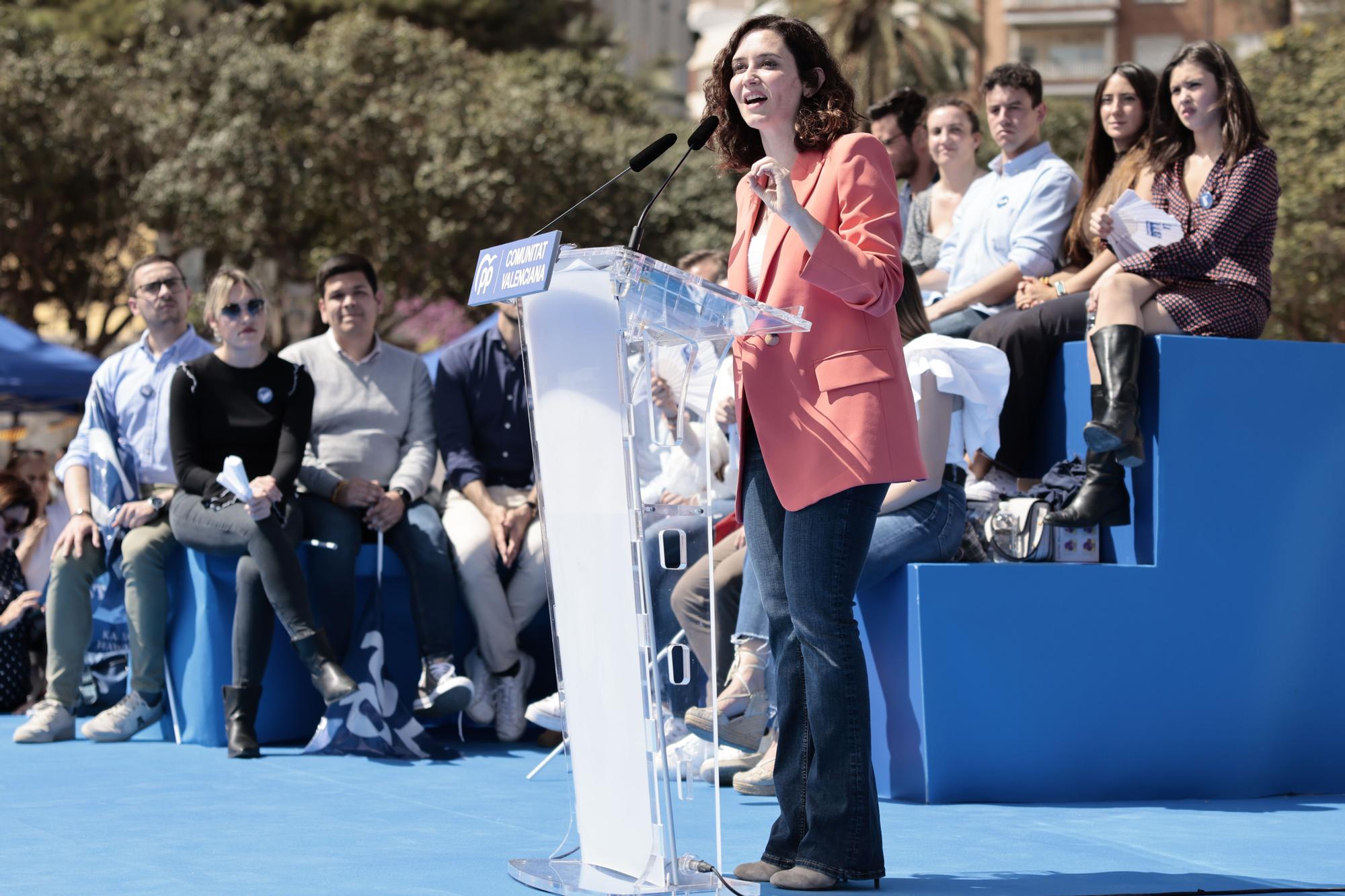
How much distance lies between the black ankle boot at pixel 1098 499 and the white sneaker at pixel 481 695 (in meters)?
2.43

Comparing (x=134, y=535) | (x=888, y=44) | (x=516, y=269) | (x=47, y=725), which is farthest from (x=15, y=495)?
(x=888, y=44)

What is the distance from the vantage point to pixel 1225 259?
4.80 m

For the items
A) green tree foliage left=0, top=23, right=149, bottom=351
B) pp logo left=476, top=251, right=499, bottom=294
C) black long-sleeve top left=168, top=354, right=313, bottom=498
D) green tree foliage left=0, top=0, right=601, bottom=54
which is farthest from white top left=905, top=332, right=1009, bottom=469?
green tree foliage left=0, top=0, right=601, bottom=54

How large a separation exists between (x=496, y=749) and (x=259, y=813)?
1.62 meters

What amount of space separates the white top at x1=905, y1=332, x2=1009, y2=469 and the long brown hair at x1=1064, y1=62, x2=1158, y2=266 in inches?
45.7

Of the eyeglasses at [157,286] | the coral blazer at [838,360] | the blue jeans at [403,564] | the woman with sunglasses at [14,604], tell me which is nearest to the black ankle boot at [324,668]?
the blue jeans at [403,564]

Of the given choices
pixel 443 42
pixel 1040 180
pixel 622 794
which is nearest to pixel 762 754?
pixel 622 794

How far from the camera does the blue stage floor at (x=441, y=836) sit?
3.32m

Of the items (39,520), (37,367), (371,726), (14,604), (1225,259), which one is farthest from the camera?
(37,367)

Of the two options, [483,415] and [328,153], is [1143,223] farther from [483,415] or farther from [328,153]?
[328,153]

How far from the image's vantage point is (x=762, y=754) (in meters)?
4.86

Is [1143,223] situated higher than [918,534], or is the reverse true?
[1143,223]

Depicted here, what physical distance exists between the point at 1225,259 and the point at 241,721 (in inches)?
145

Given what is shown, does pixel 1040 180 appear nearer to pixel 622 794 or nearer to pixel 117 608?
pixel 622 794
